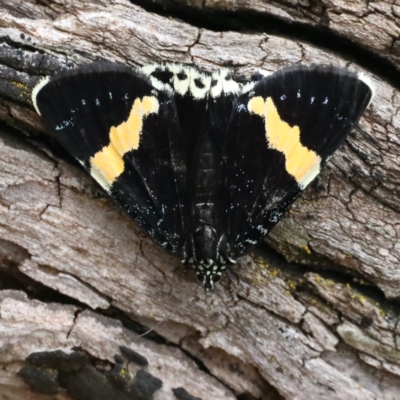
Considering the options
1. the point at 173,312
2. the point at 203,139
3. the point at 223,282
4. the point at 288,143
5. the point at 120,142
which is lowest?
the point at 173,312

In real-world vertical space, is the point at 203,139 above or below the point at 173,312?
above

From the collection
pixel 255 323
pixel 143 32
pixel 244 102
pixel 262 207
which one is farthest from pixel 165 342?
pixel 143 32

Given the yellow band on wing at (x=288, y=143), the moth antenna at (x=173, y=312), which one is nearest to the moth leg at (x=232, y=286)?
the moth antenna at (x=173, y=312)

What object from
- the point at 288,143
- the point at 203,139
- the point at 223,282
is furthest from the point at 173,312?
the point at 288,143

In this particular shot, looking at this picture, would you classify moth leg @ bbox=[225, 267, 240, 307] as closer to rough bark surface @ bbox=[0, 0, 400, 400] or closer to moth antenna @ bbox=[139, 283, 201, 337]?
rough bark surface @ bbox=[0, 0, 400, 400]

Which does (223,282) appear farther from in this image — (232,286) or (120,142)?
(120,142)

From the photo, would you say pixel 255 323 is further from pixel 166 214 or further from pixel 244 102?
pixel 244 102
